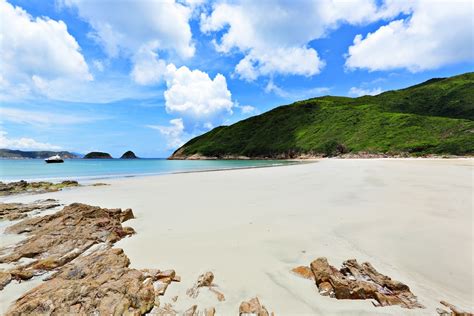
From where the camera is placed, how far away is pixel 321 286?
4215mm

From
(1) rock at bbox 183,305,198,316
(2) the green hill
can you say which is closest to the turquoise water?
(1) rock at bbox 183,305,198,316

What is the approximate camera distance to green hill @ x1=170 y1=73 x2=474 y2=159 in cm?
6881

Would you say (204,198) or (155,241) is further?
(204,198)

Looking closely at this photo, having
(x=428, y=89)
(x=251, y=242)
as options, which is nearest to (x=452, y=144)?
(x=251, y=242)

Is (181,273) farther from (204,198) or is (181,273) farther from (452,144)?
(452,144)

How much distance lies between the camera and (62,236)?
6.23 metres

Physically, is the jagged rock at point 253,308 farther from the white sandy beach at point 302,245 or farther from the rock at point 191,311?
the rock at point 191,311

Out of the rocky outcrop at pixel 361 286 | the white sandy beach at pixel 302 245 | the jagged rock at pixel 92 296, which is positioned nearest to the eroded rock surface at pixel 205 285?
the white sandy beach at pixel 302 245

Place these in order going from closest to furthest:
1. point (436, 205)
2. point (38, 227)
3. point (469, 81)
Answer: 1. point (38, 227)
2. point (436, 205)
3. point (469, 81)

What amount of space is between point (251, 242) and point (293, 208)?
4.03m

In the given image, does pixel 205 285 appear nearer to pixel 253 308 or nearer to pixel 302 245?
pixel 253 308

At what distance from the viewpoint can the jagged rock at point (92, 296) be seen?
10.5 feet

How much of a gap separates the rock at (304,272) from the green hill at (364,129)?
72.4 m

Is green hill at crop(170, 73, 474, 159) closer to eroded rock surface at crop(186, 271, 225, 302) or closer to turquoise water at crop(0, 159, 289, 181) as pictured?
turquoise water at crop(0, 159, 289, 181)
